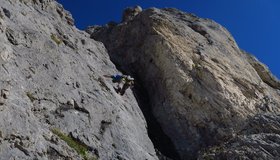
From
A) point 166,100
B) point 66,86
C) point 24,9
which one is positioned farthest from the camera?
point 166,100

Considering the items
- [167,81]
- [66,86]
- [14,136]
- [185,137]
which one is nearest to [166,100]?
[167,81]

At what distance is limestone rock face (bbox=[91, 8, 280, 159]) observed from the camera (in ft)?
113

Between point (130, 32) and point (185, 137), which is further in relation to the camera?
point (130, 32)

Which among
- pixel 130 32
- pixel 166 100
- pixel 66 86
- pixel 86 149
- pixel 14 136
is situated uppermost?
pixel 130 32

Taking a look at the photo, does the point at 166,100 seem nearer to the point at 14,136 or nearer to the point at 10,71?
the point at 10,71

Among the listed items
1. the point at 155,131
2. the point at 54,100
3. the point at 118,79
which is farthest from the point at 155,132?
the point at 54,100

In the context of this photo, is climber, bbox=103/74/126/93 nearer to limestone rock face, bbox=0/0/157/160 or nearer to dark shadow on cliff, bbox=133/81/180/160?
limestone rock face, bbox=0/0/157/160

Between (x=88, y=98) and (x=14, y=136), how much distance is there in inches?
385

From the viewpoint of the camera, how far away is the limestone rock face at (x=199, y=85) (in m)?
34.4

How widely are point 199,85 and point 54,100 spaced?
15216 mm

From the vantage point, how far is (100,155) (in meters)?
25.1

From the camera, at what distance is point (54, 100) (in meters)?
26.7

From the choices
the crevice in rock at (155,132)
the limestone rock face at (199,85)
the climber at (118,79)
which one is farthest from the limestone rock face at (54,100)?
the limestone rock face at (199,85)

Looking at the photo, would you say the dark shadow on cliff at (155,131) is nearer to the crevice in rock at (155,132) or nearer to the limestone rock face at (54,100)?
the crevice in rock at (155,132)
